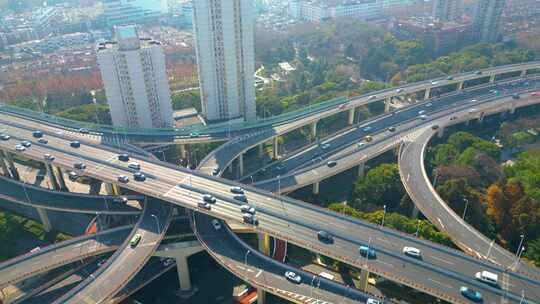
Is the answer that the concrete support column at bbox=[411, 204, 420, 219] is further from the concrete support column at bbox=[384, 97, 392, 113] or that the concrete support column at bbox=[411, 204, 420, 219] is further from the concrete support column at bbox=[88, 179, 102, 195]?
the concrete support column at bbox=[88, 179, 102, 195]

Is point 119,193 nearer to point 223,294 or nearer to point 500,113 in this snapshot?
point 223,294

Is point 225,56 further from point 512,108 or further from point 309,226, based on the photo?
point 512,108

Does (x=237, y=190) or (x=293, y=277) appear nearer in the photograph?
(x=293, y=277)

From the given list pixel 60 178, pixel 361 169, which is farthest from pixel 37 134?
pixel 361 169

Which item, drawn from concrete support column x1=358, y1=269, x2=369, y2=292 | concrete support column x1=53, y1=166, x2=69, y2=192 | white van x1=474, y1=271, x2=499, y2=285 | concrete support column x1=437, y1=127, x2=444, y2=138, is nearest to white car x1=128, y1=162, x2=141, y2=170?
concrete support column x1=53, y1=166, x2=69, y2=192

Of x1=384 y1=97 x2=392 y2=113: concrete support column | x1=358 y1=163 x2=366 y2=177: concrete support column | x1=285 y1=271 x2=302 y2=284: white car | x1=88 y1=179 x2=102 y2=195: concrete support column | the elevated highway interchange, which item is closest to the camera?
the elevated highway interchange

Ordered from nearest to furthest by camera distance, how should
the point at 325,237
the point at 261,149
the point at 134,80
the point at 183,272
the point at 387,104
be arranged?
the point at 325,237 < the point at 183,272 < the point at 134,80 < the point at 261,149 < the point at 387,104

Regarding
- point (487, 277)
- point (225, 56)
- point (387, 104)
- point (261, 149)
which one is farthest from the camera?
point (387, 104)
